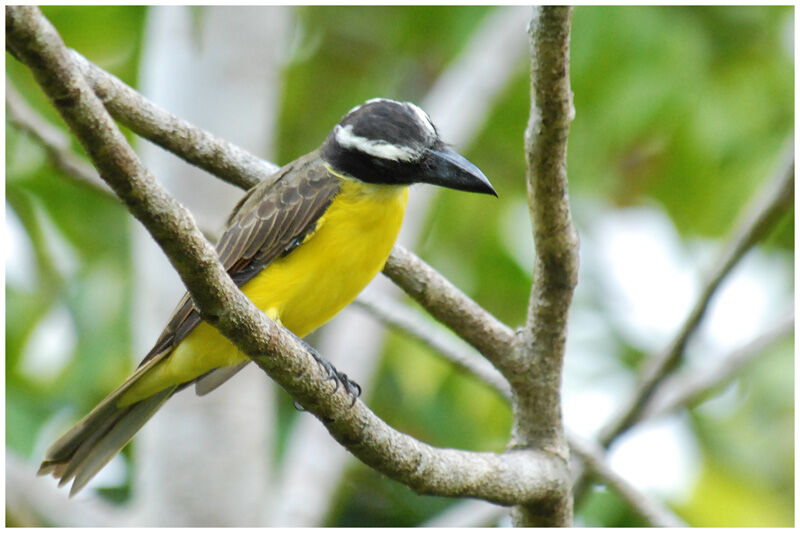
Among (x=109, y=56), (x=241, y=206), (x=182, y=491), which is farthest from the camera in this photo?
(x=109, y=56)

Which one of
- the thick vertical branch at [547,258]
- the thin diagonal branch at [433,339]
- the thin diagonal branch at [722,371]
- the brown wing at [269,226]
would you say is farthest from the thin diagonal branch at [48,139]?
the thin diagonal branch at [722,371]

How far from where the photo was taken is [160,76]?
6891mm

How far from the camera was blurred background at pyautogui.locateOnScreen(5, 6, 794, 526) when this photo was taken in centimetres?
638

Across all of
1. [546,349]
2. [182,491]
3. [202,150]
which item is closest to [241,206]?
[202,150]

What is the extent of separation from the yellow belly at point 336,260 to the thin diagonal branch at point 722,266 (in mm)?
1409

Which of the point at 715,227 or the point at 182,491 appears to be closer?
the point at 182,491

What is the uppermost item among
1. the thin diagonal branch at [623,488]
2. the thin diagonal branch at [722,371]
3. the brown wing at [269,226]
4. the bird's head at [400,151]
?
the thin diagonal branch at [722,371]

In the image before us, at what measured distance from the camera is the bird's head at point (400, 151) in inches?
145

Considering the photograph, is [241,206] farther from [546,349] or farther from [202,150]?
[546,349]

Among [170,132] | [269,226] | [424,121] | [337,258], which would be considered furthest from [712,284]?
[170,132]

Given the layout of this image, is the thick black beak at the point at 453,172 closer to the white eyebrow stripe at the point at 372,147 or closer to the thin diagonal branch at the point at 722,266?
the white eyebrow stripe at the point at 372,147

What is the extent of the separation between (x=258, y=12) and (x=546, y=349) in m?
4.07

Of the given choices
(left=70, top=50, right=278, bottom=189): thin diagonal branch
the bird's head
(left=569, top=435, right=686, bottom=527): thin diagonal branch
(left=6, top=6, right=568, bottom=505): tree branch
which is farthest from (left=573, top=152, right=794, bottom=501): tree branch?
Result: (left=70, top=50, right=278, bottom=189): thin diagonal branch

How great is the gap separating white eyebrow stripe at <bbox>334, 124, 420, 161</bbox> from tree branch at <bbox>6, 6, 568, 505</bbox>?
37.8 inches
